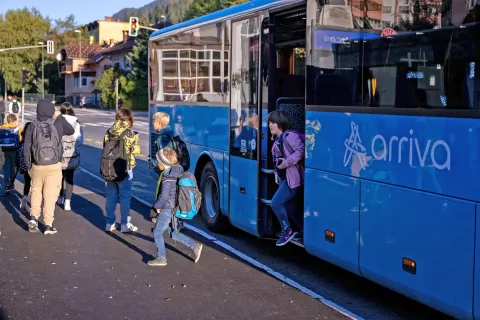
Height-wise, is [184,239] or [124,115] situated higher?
[124,115]

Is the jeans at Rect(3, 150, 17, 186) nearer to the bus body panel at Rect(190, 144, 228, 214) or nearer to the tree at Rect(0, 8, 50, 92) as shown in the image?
the bus body panel at Rect(190, 144, 228, 214)

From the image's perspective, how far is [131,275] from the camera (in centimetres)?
707

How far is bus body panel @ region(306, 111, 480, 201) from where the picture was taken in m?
4.55

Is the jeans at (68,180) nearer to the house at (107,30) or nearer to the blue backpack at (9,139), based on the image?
the blue backpack at (9,139)

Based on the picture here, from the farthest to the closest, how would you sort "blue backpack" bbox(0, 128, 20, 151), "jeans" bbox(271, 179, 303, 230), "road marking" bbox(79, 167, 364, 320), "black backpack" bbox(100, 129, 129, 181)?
"blue backpack" bbox(0, 128, 20, 151), "black backpack" bbox(100, 129, 129, 181), "jeans" bbox(271, 179, 303, 230), "road marking" bbox(79, 167, 364, 320)

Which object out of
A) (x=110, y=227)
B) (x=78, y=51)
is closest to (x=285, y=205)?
(x=110, y=227)

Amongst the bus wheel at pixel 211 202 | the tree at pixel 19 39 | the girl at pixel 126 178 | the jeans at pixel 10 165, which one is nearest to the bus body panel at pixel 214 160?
the bus wheel at pixel 211 202

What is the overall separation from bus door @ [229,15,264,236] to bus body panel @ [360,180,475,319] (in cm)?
236

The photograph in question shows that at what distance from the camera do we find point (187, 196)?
7.35 meters

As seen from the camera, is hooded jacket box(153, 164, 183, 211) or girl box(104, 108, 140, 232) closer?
hooded jacket box(153, 164, 183, 211)

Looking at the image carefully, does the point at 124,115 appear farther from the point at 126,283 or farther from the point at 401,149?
the point at 401,149

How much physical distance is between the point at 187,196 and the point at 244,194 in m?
1.02

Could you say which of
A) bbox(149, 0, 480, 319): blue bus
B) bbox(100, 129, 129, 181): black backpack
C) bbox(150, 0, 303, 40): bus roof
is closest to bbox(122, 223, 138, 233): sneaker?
bbox(100, 129, 129, 181): black backpack

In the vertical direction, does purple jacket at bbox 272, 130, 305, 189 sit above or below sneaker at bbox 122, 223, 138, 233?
above
